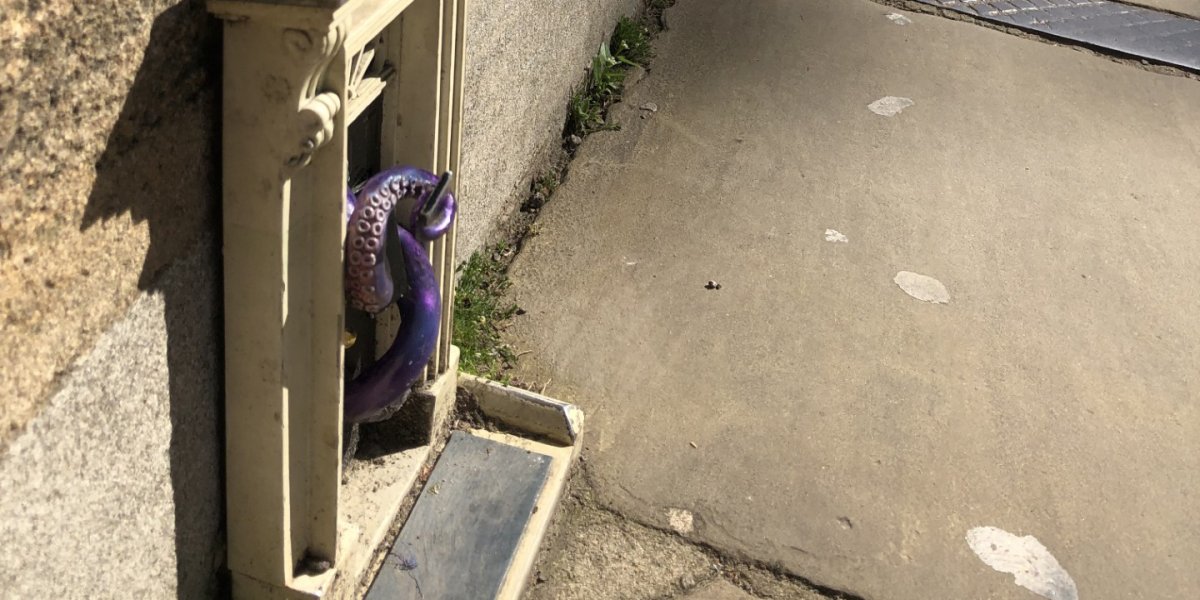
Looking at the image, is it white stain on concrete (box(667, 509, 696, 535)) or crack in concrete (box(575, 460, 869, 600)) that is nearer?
crack in concrete (box(575, 460, 869, 600))

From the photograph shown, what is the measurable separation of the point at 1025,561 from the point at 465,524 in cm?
146

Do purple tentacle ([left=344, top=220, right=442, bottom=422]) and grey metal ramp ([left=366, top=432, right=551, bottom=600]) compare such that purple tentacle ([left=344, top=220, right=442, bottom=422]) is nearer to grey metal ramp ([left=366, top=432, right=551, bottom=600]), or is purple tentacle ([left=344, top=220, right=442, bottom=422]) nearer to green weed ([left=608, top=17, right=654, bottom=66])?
grey metal ramp ([left=366, top=432, right=551, bottom=600])

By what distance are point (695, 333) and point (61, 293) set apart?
236cm

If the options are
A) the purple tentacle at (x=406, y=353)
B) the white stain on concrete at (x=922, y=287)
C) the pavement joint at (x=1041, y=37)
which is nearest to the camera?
the purple tentacle at (x=406, y=353)

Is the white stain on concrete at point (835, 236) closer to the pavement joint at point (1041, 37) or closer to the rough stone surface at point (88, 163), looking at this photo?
the pavement joint at point (1041, 37)

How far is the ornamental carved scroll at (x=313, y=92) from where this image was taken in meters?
1.68

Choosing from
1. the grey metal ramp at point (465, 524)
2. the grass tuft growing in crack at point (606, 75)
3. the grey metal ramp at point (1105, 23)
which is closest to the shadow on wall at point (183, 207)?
the grey metal ramp at point (465, 524)

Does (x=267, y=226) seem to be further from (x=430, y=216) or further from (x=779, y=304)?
(x=779, y=304)

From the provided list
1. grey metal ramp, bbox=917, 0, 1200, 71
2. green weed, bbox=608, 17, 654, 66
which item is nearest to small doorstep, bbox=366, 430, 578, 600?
green weed, bbox=608, 17, 654, 66

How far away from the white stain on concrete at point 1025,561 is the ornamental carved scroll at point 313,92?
209 centimetres

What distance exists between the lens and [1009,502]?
3230 mm

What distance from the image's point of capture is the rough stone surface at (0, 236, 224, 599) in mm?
1591

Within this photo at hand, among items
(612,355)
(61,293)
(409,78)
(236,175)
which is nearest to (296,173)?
(236,175)

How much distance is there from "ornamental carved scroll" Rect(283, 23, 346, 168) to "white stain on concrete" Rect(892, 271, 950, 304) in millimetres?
2635
